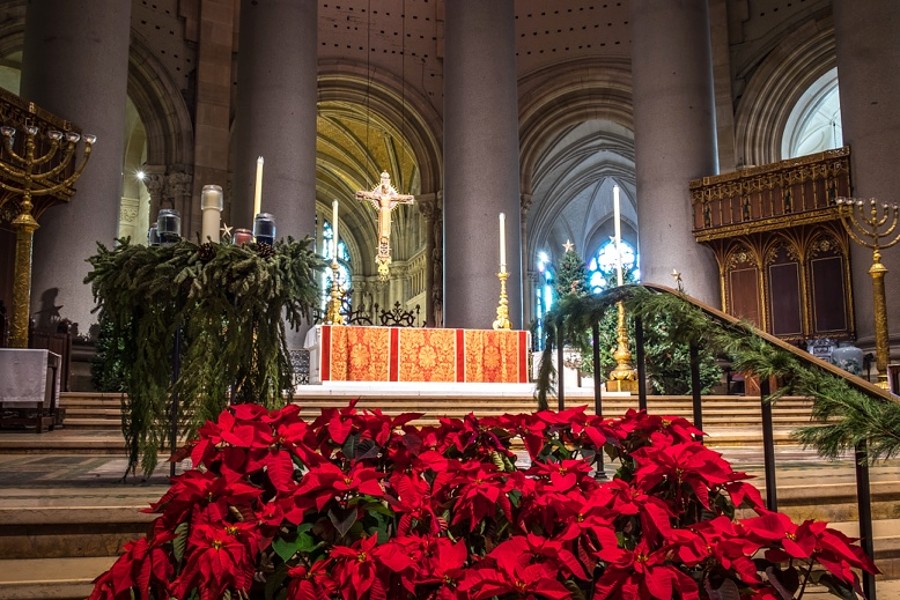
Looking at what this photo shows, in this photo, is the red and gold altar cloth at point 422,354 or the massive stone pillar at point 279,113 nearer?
the red and gold altar cloth at point 422,354

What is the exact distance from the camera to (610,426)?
7.70 feet

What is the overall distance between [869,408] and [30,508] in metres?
2.48

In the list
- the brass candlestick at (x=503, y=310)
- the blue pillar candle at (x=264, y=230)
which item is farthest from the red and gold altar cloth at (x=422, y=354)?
the blue pillar candle at (x=264, y=230)

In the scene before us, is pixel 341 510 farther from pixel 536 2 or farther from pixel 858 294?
pixel 536 2

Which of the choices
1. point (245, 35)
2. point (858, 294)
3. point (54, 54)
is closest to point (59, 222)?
point (54, 54)

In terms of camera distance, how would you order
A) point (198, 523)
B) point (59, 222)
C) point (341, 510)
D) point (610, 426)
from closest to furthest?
point (198, 523)
point (341, 510)
point (610, 426)
point (59, 222)

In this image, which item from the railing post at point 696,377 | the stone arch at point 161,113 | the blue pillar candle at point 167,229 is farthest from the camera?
the stone arch at point 161,113

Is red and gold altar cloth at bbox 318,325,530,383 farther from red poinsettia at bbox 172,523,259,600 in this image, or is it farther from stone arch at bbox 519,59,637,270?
stone arch at bbox 519,59,637,270

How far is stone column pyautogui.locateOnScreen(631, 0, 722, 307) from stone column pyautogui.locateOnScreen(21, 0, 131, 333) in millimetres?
7651

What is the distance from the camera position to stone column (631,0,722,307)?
12.1 m

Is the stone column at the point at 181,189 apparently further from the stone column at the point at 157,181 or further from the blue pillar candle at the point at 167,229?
the blue pillar candle at the point at 167,229

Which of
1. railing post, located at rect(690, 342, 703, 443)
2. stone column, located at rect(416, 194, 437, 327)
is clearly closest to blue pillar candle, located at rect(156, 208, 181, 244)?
railing post, located at rect(690, 342, 703, 443)

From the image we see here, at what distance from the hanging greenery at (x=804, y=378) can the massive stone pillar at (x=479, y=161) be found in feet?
27.4

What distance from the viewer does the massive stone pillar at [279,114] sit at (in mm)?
11281
